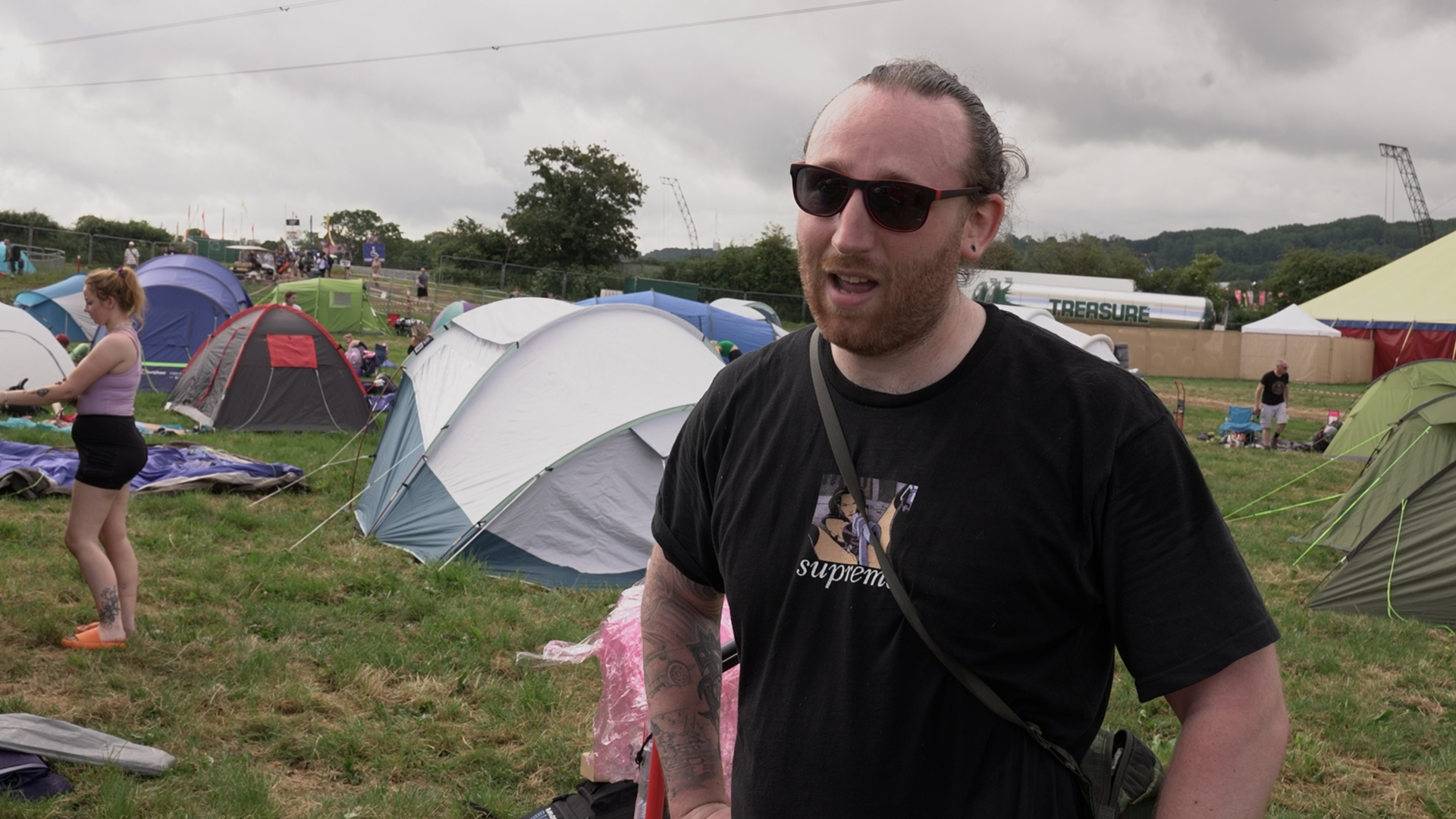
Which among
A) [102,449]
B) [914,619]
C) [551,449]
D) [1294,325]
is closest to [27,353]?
[551,449]

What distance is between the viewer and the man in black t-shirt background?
16.0 meters

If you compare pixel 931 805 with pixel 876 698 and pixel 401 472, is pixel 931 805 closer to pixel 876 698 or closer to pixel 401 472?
pixel 876 698

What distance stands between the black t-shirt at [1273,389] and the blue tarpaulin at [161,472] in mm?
13904

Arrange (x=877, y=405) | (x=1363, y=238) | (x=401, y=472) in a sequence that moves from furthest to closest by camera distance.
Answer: (x=1363, y=238) → (x=401, y=472) → (x=877, y=405)

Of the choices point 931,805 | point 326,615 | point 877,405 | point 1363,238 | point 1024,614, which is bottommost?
point 326,615

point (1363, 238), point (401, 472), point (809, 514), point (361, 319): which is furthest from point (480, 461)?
point (1363, 238)

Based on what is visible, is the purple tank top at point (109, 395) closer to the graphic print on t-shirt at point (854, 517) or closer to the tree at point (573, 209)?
the graphic print on t-shirt at point (854, 517)

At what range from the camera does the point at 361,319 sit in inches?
983

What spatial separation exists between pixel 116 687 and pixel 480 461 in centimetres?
289

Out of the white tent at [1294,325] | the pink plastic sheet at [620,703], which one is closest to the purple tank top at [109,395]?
the pink plastic sheet at [620,703]

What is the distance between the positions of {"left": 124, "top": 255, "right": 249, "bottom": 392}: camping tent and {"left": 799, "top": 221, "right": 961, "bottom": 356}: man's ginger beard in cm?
1716

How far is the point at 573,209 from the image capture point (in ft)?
166

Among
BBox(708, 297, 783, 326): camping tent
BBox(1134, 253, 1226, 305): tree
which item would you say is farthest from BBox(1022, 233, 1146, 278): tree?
BBox(708, 297, 783, 326): camping tent

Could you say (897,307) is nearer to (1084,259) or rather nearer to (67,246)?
(67,246)
